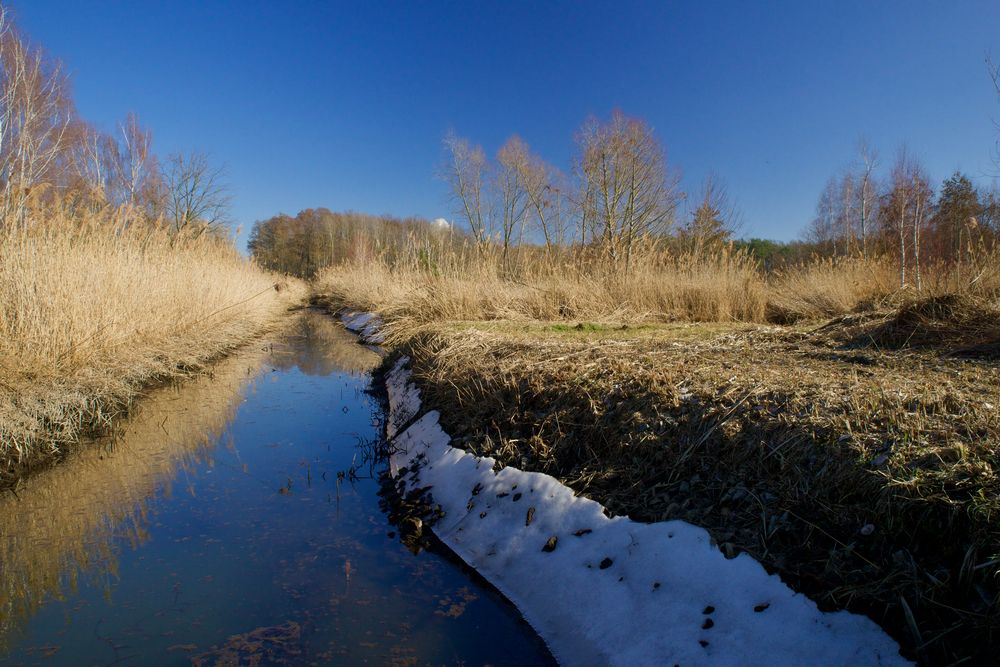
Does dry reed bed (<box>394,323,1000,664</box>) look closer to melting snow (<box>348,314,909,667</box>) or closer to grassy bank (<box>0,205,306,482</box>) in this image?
melting snow (<box>348,314,909,667</box>)

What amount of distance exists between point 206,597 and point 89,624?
0.43 metres

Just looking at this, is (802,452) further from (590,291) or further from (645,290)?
(645,290)

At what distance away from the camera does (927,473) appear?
6.13 feet

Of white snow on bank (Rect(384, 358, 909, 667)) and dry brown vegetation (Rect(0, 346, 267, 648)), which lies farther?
dry brown vegetation (Rect(0, 346, 267, 648))

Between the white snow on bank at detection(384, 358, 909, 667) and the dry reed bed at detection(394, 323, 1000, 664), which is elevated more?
the dry reed bed at detection(394, 323, 1000, 664)

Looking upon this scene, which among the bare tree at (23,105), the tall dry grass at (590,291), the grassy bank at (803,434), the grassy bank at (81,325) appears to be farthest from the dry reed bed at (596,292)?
the bare tree at (23,105)

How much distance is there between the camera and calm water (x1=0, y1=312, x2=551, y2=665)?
2.10m

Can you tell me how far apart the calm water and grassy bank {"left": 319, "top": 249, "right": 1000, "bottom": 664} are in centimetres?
88

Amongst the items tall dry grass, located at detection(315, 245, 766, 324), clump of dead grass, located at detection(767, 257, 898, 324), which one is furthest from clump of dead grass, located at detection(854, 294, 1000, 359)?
tall dry grass, located at detection(315, 245, 766, 324)

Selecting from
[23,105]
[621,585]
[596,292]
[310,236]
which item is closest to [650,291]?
[596,292]

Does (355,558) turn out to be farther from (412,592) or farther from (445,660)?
(445,660)

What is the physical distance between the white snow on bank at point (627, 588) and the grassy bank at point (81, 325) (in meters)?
3.34

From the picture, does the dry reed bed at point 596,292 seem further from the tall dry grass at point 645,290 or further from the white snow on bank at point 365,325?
the white snow on bank at point 365,325

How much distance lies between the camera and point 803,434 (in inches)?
92.6
